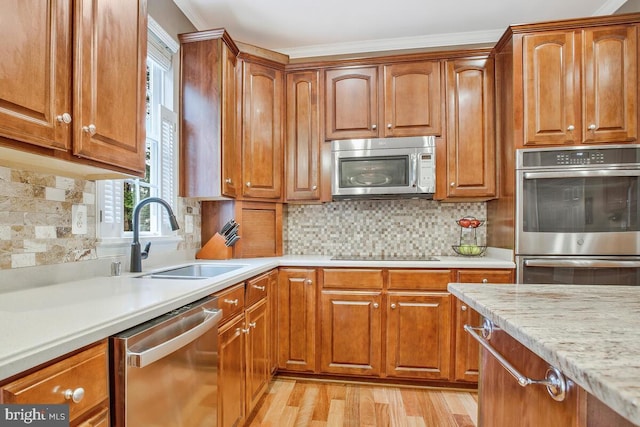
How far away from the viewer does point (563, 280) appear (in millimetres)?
2279

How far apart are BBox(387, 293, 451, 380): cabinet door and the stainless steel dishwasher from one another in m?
1.36

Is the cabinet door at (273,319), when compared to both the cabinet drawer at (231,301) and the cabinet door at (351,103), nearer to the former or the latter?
the cabinet drawer at (231,301)

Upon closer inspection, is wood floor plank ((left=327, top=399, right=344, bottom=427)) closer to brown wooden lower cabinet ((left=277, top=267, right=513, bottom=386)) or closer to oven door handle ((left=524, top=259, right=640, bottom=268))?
brown wooden lower cabinet ((left=277, top=267, right=513, bottom=386))

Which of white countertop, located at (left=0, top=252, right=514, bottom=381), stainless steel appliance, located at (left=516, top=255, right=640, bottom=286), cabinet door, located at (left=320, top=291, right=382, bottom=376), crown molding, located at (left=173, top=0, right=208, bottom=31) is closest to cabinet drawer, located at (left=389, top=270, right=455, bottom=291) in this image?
cabinet door, located at (left=320, top=291, right=382, bottom=376)

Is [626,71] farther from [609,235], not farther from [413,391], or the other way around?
[413,391]

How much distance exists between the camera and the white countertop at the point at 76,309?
0.68 metres

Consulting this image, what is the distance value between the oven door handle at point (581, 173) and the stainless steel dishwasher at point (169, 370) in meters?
2.20

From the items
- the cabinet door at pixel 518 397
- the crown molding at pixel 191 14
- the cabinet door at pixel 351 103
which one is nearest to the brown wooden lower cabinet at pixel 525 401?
the cabinet door at pixel 518 397

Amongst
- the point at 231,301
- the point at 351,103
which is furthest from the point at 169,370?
the point at 351,103

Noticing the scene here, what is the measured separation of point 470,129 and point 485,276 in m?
1.12

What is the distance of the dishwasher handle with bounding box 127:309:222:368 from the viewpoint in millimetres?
907

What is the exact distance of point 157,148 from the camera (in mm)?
2203

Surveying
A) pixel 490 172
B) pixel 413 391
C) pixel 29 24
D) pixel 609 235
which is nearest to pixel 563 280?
pixel 609 235

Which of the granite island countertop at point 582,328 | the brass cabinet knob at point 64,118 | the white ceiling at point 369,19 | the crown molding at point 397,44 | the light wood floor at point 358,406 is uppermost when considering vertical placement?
the white ceiling at point 369,19
